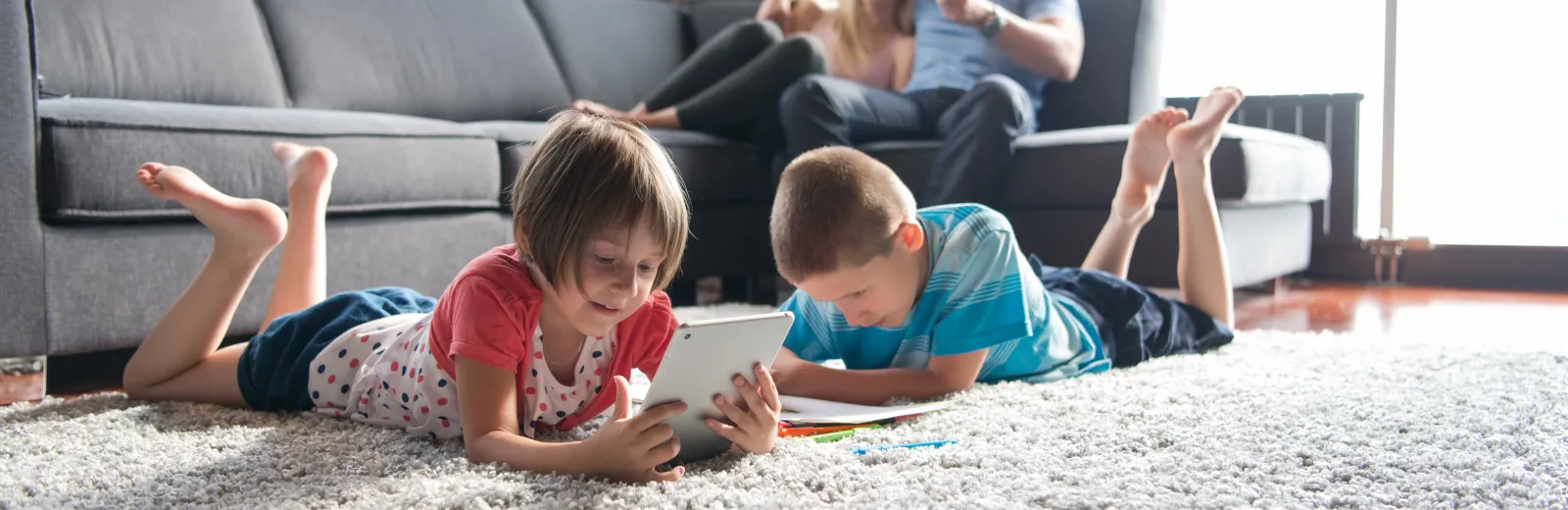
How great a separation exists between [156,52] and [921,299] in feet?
5.06

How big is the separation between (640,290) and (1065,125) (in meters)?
1.72

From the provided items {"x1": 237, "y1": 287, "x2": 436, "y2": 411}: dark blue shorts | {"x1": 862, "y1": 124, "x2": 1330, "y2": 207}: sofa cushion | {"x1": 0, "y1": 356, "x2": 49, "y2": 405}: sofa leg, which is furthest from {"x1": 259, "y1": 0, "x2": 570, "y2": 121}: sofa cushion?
{"x1": 237, "y1": 287, "x2": 436, "y2": 411}: dark blue shorts

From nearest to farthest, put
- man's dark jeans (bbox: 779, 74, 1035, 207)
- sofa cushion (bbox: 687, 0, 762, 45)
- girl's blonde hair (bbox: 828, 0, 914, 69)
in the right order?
man's dark jeans (bbox: 779, 74, 1035, 207), girl's blonde hair (bbox: 828, 0, 914, 69), sofa cushion (bbox: 687, 0, 762, 45)

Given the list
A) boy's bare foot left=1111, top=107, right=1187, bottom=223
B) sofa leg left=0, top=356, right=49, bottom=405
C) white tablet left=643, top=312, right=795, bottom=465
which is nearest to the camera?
white tablet left=643, top=312, right=795, bottom=465

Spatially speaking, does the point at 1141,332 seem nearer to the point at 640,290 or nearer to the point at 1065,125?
the point at 640,290

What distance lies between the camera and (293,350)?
1.15m

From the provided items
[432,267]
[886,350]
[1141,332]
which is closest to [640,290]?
[886,350]

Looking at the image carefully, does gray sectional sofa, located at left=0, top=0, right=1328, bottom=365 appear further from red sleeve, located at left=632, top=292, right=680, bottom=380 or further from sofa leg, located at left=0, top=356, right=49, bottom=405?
A: red sleeve, located at left=632, top=292, right=680, bottom=380

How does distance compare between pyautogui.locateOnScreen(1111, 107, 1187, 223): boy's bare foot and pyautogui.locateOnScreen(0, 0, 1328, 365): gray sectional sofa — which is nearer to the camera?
pyautogui.locateOnScreen(0, 0, 1328, 365): gray sectional sofa

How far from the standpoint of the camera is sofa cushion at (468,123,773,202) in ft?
6.81

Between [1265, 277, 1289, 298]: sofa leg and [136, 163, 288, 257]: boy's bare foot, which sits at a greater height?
[136, 163, 288, 257]: boy's bare foot

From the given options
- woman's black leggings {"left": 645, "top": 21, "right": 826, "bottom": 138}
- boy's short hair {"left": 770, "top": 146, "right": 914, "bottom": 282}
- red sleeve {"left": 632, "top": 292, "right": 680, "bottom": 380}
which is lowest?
red sleeve {"left": 632, "top": 292, "right": 680, "bottom": 380}

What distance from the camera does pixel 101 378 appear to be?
1.46 meters

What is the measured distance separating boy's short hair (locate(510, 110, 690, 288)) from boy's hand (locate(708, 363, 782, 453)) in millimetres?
126
